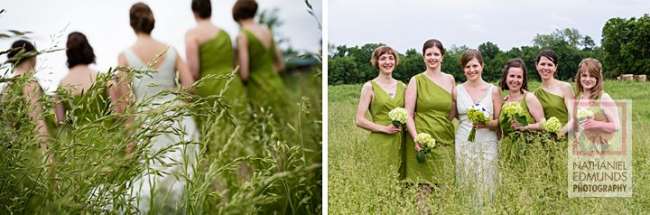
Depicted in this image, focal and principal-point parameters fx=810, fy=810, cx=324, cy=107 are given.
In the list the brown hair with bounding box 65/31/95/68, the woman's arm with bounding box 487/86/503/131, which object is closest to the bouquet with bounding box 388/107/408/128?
the woman's arm with bounding box 487/86/503/131

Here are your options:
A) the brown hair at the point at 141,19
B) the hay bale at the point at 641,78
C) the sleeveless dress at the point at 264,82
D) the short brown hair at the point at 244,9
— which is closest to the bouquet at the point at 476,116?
the hay bale at the point at 641,78

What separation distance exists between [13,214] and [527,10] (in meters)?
2.50

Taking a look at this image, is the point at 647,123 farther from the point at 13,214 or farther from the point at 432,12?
the point at 13,214

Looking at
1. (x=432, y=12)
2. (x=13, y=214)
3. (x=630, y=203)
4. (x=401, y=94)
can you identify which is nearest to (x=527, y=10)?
(x=432, y=12)

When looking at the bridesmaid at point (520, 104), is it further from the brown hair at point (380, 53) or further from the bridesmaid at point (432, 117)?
the brown hair at point (380, 53)

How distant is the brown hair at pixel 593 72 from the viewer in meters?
3.57

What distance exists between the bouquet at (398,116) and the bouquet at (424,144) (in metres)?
0.10

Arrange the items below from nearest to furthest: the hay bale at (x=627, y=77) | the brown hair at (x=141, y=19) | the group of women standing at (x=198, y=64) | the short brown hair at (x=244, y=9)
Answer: the hay bale at (x=627, y=77)
the group of women standing at (x=198, y=64)
the brown hair at (x=141, y=19)
the short brown hair at (x=244, y=9)

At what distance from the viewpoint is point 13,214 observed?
192 centimetres

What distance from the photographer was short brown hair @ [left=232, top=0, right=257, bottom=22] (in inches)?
159

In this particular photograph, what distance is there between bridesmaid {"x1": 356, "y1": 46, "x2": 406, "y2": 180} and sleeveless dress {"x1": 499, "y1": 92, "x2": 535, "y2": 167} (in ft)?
1.51

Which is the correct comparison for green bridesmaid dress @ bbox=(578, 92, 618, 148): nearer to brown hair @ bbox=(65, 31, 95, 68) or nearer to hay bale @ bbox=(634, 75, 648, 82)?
hay bale @ bbox=(634, 75, 648, 82)

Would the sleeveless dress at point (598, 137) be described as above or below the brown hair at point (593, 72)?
below

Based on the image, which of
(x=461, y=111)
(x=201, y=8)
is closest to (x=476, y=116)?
(x=461, y=111)
